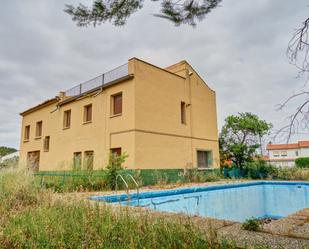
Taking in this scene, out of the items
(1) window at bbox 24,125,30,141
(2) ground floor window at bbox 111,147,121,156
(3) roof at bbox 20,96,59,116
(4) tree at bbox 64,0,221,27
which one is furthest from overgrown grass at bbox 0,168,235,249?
(1) window at bbox 24,125,30,141

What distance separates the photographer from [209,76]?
67.9 feet

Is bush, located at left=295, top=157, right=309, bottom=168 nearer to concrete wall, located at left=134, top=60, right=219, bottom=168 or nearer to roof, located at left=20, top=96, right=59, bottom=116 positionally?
concrete wall, located at left=134, top=60, right=219, bottom=168

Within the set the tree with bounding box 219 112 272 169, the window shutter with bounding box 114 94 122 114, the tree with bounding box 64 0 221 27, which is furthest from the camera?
the tree with bounding box 219 112 272 169

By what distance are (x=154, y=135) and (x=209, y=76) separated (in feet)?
29.9

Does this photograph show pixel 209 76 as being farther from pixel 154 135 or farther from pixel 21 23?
pixel 21 23

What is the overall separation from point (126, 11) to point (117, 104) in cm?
1123

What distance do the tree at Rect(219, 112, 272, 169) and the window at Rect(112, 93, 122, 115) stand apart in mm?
10522

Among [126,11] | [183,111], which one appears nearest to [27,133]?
[183,111]

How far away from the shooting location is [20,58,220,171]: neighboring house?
45.7ft

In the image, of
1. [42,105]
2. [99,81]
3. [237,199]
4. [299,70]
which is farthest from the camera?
[42,105]

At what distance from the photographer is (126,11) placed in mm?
4258

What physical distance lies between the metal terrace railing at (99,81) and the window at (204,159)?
26.2 feet

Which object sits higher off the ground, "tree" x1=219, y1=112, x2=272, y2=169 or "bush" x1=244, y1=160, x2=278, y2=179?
"tree" x1=219, y1=112, x2=272, y2=169

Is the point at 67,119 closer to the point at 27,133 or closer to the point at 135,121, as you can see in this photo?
the point at 27,133
